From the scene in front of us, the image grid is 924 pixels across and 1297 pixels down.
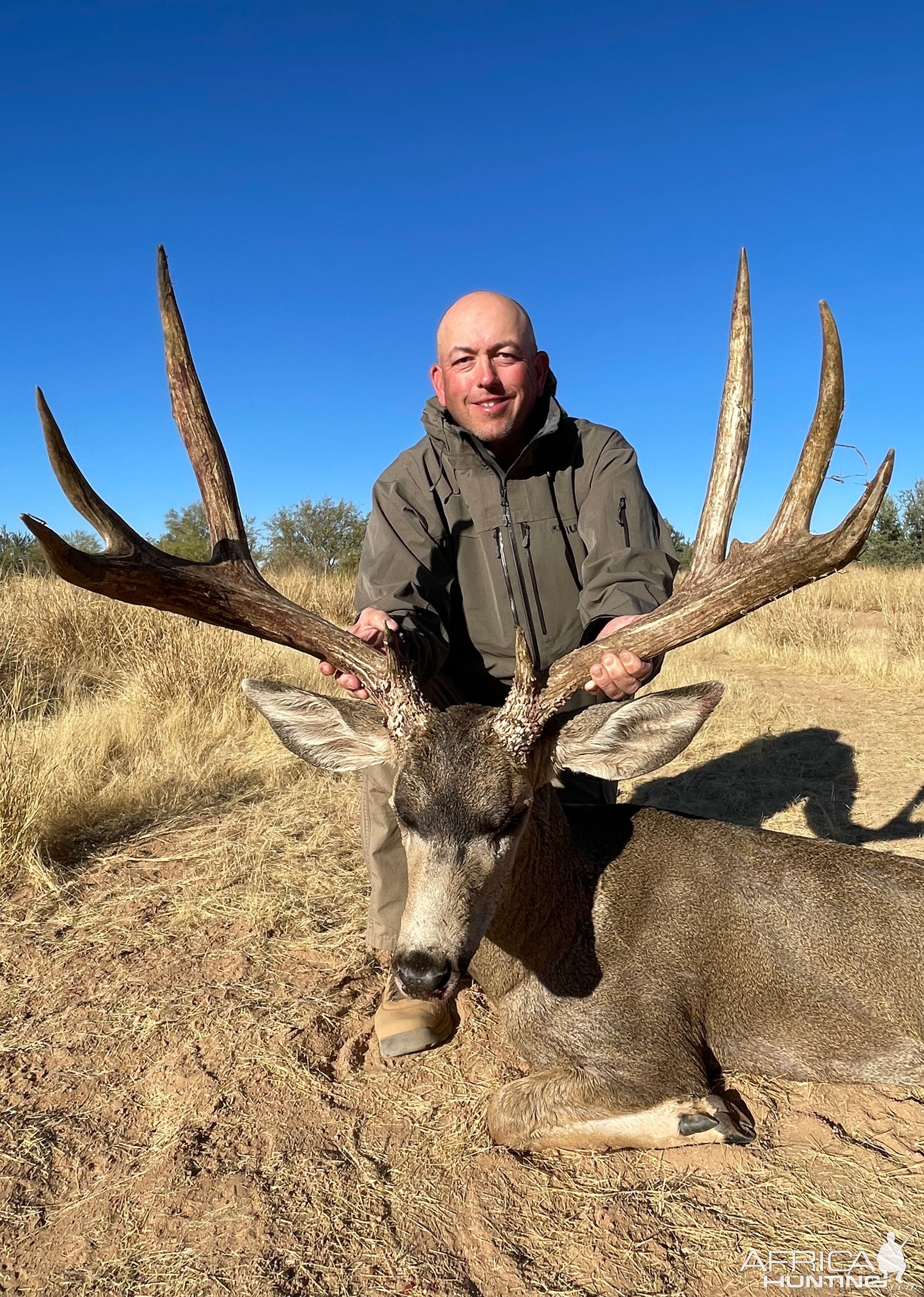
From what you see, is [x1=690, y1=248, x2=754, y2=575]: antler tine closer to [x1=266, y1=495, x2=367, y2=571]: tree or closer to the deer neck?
the deer neck

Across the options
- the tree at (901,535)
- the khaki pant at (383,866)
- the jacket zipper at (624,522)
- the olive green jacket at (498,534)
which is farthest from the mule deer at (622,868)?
the tree at (901,535)

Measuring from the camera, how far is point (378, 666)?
3.23 m

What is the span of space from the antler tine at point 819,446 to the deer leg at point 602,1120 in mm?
2098

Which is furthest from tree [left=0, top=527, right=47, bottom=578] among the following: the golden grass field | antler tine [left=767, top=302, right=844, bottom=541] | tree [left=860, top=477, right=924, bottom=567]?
tree [left=860, top=477, right=924, bottom=567]

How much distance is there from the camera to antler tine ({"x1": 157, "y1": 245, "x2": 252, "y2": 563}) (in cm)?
310

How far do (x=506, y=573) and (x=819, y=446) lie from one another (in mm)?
1949

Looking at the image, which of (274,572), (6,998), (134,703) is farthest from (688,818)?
(274,572)

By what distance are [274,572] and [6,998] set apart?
43.6 feet

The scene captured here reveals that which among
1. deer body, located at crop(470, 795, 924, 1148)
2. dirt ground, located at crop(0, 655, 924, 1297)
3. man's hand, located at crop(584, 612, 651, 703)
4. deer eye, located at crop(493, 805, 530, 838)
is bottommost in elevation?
dirt ground, located at crop(0, 655, 924, 1297)

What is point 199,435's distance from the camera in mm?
3266

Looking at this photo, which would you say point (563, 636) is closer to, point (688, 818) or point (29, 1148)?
point (688, 818)

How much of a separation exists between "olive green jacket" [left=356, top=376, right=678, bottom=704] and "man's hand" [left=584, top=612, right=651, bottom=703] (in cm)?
109

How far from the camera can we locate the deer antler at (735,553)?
2902 mm

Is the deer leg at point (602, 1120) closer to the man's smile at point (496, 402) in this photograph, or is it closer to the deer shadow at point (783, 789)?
the deer shadow at point (783, 789)
